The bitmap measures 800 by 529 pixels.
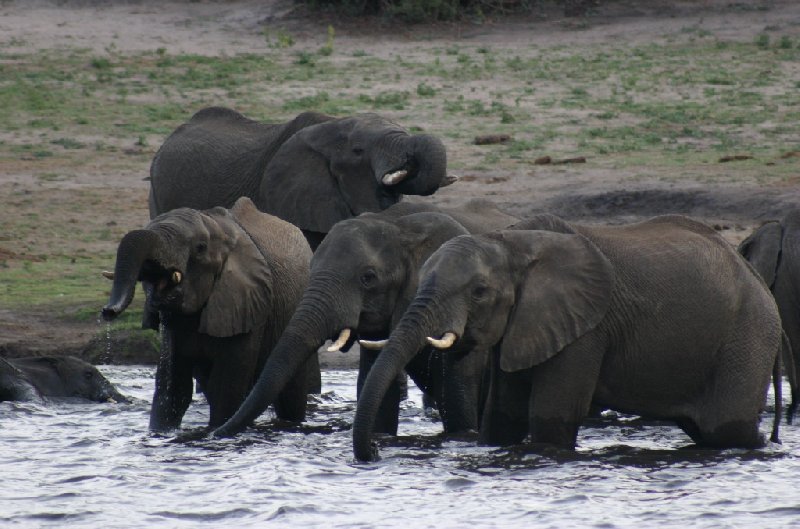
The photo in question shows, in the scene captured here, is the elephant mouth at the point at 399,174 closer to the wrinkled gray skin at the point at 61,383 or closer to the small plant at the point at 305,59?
the wrinkled gray skin at the point at 61,383

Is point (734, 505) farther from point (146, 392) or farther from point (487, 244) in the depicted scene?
point (146, 392)

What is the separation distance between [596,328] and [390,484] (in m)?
1.21

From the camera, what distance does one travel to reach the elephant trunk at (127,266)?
782 centimetres

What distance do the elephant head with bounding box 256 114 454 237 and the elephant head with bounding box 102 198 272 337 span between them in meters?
2.37

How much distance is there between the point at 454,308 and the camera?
7402 mm

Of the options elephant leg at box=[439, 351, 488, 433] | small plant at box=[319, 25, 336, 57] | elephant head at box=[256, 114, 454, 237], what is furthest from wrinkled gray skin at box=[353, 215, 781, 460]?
small plant at box=[319, 25, 336, 57]

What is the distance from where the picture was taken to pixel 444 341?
7.33 meters

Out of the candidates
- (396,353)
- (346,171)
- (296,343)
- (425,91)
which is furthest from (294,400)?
(425,91)

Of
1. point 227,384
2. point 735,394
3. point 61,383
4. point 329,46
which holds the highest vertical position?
point 329,46

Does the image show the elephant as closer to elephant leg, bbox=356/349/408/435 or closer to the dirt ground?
elephant leg, bbox=356/349/408/435

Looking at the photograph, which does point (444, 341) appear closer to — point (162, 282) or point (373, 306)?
point (373, 306)

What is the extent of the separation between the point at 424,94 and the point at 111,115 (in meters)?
3.65

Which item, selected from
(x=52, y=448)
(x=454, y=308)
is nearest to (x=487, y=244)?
(x=454, y=308)

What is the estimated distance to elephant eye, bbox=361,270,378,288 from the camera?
27.0 ft
